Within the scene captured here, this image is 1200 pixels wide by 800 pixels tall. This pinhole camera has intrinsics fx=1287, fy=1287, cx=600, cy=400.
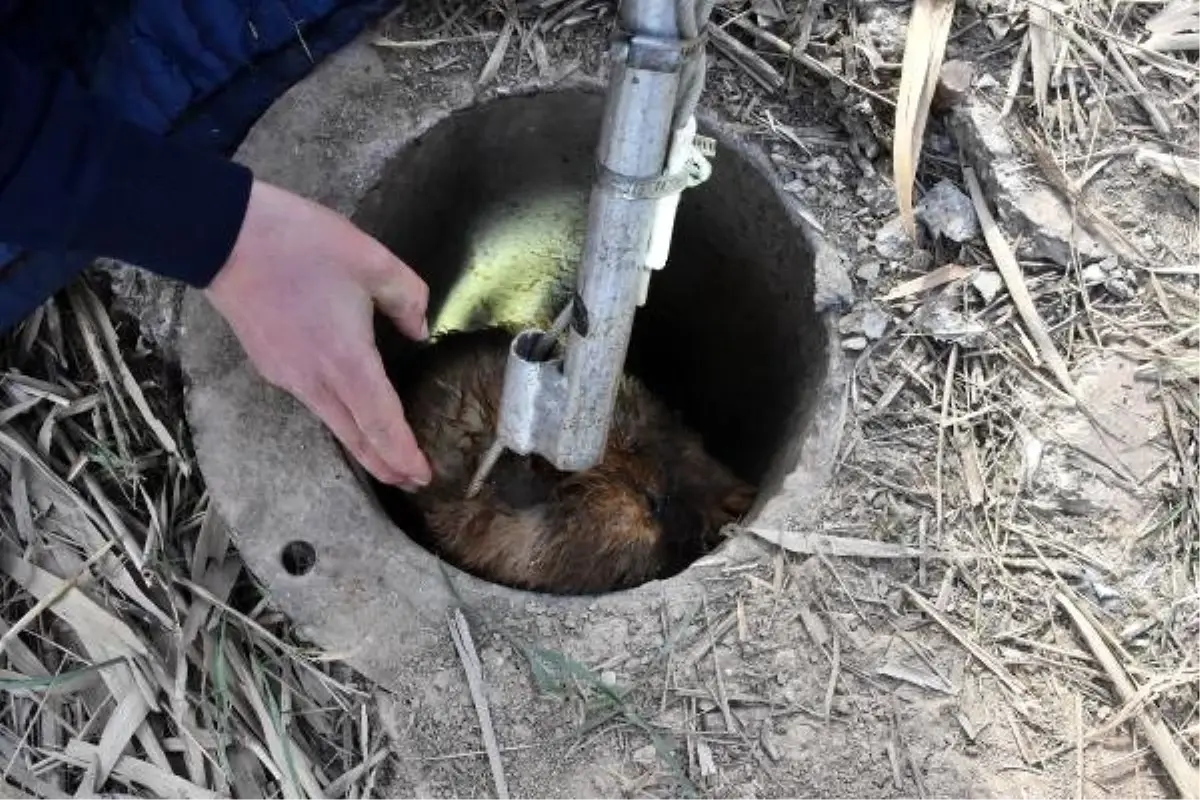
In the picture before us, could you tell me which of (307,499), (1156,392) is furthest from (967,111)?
(307,499)

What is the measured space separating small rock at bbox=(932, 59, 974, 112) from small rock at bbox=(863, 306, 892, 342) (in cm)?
38

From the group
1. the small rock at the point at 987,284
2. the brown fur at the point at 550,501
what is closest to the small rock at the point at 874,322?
the small rock at the point at 987,284

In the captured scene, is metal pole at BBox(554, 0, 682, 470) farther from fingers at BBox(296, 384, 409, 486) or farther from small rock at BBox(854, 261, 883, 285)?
small rock at BBox(854, 261, 883, 285)

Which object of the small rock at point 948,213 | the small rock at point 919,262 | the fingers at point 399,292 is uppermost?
the fingers at point 399,292

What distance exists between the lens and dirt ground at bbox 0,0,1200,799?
5.64 feet

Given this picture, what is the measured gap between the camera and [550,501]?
7.50 feet

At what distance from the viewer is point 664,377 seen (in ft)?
9.60

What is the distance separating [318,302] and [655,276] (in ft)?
4.07

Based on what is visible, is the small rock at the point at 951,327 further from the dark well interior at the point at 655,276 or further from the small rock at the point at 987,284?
the dark well interior at the point at 655,276

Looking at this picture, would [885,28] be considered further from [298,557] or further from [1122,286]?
[298,557]

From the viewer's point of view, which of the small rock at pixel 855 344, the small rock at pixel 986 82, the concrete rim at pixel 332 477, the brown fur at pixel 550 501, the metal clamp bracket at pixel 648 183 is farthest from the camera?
the brown fur at pixel 550 501

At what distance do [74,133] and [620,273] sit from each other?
62 cm

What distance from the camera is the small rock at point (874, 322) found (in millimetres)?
1989

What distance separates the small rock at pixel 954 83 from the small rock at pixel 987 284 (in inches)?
11.6
